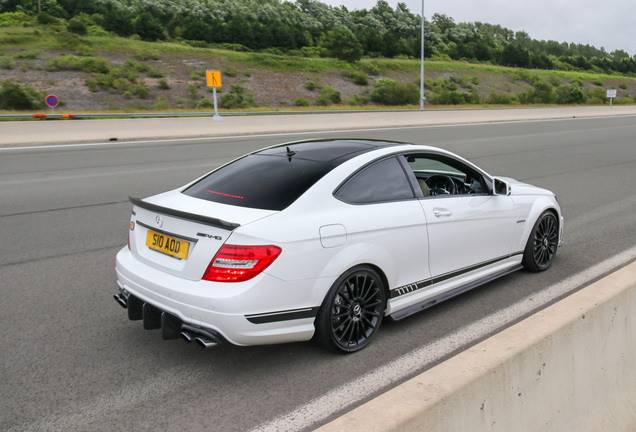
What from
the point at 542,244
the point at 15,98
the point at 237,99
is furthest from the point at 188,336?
the point at 237,99

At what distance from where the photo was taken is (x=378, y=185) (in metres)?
4.38

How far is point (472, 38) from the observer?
130750mm

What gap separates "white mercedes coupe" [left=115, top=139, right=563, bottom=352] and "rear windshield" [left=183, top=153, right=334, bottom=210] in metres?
0.01

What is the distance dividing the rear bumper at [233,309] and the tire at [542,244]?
9.56 feet

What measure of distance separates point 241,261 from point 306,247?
42cm

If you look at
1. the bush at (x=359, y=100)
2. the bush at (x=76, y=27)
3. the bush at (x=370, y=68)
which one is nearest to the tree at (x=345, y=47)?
the bush at (x=370, y=68)

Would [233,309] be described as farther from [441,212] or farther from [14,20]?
[14,20]

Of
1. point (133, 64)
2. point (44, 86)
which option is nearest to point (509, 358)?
point (44, 86)

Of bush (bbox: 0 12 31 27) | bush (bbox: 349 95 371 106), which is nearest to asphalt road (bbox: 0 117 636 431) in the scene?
bush (bbox: 349 95 371 106)

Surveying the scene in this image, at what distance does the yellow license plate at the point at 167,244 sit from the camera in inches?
147

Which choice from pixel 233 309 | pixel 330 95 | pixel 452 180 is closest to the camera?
pixel 233 309

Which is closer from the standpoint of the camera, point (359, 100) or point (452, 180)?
point (452, 180)

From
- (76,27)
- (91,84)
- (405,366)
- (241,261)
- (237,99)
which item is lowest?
(405,366)

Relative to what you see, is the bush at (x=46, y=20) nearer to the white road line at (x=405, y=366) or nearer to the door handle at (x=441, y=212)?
the door handle at (x=441, y=212)
